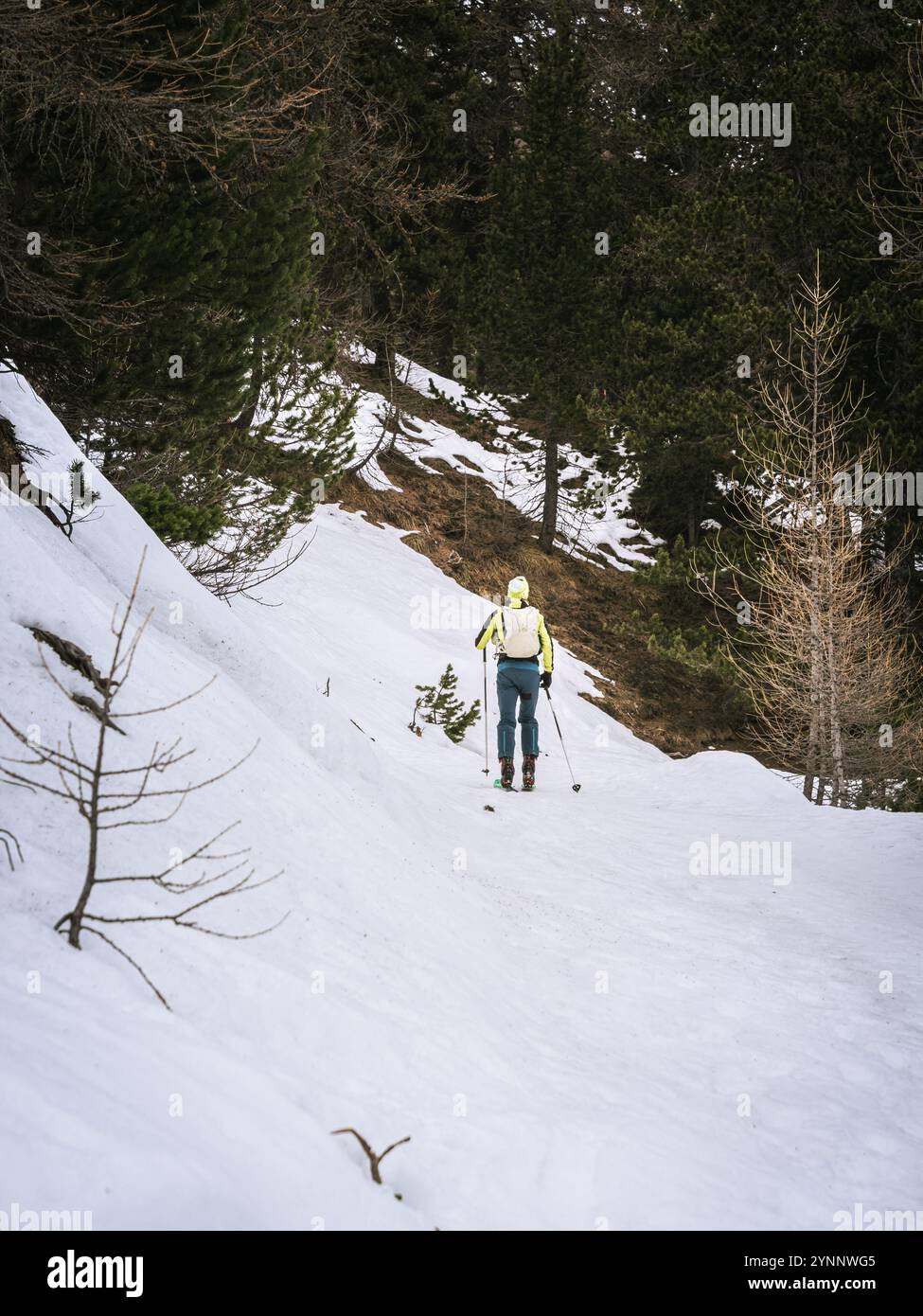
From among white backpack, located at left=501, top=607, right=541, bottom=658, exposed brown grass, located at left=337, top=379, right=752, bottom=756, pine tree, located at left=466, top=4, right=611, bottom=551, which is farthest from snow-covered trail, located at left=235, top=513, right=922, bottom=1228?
pine tree, located at left=466, top=4, right=611, bottom=551

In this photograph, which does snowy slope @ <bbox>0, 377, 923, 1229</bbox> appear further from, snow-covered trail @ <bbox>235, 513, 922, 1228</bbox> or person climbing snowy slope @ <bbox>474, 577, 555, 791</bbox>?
person climbing snowy slope @ <bbox>474, 577, 555, 791</bbox>

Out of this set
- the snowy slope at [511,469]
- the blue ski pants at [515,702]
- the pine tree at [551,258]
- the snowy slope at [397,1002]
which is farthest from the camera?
the snowy slope at [511,469]

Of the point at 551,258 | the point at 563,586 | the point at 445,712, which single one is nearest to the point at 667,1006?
the point at 445,712

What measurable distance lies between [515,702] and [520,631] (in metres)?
0.78

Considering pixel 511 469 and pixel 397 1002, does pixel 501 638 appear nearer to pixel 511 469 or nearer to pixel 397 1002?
pixel 397 1002

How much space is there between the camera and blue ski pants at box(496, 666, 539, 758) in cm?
928

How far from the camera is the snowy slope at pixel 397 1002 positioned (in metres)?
2.36

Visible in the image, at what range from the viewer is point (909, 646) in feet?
56.1

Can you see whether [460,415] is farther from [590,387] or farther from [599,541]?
[599,541]

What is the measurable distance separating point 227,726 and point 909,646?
15.9 metres

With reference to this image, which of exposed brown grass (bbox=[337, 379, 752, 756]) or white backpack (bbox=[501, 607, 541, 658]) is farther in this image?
exposed brown grass (bbox=[337, 379, 752, 756])

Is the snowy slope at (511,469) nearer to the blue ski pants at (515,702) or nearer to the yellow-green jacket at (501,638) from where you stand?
the yellow-green jacket at (501,638)

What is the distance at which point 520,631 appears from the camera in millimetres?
9156

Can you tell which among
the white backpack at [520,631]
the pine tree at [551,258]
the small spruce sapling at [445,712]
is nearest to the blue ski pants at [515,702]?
the white backpack at [520,631]
